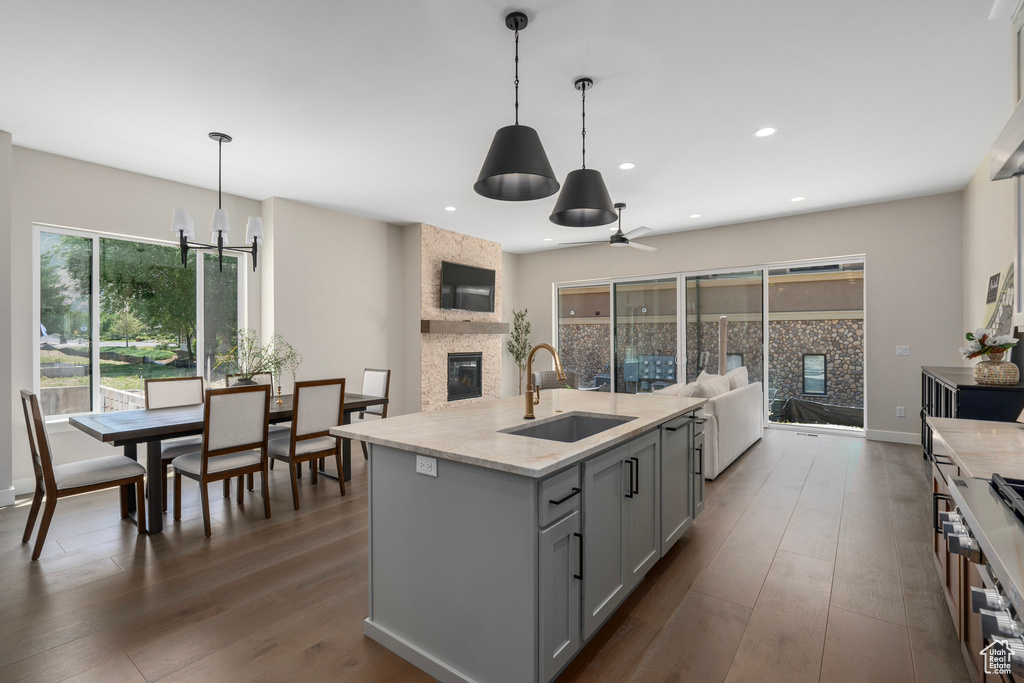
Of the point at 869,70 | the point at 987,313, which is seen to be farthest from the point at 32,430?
the point at 987,313

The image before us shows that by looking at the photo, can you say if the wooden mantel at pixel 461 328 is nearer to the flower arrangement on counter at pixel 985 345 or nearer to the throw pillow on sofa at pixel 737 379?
the throw pillow on sofa at pixel 737 379

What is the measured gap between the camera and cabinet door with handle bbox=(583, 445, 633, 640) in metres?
1.84

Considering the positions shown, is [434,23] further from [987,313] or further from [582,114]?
[987,313]

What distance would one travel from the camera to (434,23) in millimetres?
2330

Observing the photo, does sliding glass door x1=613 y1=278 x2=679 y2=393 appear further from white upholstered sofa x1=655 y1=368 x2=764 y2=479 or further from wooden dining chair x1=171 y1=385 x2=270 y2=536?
wooden dining chair x1=171 y1=385 x2=270 y2=536

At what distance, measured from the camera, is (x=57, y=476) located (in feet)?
9.30

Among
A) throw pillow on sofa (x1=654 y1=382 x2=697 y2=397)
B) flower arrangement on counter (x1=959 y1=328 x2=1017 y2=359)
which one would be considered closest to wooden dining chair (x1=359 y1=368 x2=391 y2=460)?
throw pillow on sofa (x1=654 y1=382 x2=697 y2=397)

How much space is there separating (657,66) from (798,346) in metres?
4.87

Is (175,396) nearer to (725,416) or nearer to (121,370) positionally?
(121,370)

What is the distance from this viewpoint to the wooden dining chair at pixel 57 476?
2713mm

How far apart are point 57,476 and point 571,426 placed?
303cm

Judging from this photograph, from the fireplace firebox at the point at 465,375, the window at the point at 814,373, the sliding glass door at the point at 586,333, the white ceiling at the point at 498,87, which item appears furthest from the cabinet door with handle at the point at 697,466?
the sliding glass door at the point at 586,333

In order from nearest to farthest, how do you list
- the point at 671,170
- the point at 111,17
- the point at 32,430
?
the point at 111,17, the point at 32,430, the point at 671,170

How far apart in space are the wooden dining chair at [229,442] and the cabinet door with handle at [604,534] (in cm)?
248
